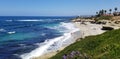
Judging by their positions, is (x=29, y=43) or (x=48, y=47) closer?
(x=48, y=47)

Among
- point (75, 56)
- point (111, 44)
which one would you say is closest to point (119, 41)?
point (111, 44)

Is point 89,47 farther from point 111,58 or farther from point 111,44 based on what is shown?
point 111,58

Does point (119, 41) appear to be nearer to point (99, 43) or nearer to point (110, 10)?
point (99, 43)

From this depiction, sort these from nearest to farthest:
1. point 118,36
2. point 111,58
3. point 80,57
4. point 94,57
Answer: point 80,57
point 111,58
point 94,57
point 118,36

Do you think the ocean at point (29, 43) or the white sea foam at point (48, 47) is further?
the ocean at point (29, 43)

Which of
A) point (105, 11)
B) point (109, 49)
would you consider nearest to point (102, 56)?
point (109, 49)

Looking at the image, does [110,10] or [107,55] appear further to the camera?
[110,10]

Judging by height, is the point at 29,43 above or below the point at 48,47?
below

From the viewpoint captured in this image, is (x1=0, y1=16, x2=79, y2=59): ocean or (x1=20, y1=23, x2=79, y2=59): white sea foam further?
(x1=0, y1=16, x2=79, y2=59): ocean

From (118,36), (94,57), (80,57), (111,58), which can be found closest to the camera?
(80,57)
